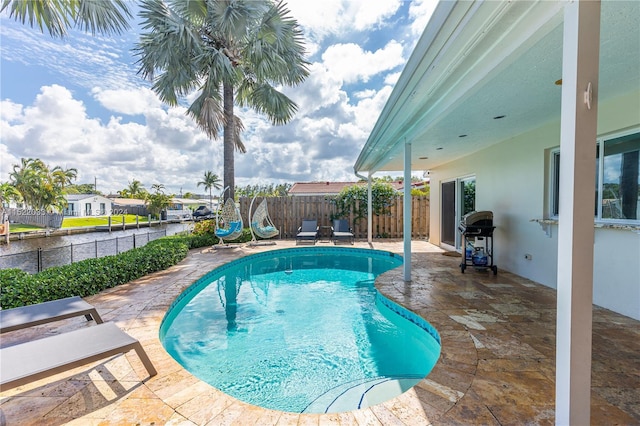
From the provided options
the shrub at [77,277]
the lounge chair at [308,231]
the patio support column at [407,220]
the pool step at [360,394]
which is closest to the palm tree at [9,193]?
the lounge chair at [308,231]

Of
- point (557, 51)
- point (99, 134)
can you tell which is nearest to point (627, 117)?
point (557, 51)

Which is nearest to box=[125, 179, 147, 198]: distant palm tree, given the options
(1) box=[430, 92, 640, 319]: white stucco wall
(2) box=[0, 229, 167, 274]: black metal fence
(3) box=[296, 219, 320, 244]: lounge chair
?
(3) box=[296, 219, 320, 244]: lounge chair

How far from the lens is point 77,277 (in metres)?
4.27

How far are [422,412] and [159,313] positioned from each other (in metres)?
3.28

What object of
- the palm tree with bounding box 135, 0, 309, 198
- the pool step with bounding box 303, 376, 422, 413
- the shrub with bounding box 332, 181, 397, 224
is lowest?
the pool step with bounding box 303, 376, 422, 413

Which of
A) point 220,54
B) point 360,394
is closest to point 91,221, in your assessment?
point 220,54

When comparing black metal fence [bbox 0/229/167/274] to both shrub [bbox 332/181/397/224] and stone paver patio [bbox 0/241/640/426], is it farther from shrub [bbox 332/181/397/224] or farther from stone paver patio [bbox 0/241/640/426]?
shrub [bbox 332/181/397/224]

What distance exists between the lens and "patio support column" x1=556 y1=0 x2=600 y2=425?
4.55ft

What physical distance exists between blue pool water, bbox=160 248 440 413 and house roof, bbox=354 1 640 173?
2735mm

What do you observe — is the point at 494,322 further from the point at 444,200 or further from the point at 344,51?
the point at 344,51

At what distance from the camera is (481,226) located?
5.66 m

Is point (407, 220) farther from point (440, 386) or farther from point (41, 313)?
point (41, 313)

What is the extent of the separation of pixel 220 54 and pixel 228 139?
2657mm

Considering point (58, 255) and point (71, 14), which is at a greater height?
point (71, 14)
